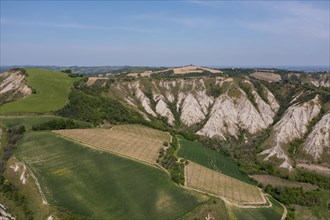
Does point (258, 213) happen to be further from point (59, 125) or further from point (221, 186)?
point (59, 125)

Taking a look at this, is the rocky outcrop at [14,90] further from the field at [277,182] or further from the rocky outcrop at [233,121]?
the field at [277,182]

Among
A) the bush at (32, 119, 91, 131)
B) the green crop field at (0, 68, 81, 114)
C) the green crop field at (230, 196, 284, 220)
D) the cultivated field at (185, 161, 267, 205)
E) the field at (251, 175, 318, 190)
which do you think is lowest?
the field at (251, 175, 318, 190)

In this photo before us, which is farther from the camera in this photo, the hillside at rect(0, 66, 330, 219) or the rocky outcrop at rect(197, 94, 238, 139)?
the rocky outcrop at rect(197, 94, 238, 139)

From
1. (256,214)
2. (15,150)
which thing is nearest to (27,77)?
(15,150)

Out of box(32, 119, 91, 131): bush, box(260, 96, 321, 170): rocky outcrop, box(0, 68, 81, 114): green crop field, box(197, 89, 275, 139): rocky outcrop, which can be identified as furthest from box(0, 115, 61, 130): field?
box(260, 96, 321, 170): rocky outcrop

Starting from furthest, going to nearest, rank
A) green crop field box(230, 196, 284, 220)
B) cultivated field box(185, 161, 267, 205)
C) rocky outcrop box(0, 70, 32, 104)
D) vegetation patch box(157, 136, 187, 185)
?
rocky outcrop box(0, 70, 32, 104), vegetation patch box(157, 136, 187, 185), cultivated field box(185, 161, 267, 205), green crop field box(230, 196, 284, 220)

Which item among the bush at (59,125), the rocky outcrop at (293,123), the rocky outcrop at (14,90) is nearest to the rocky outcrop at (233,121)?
the rocky outcrop at (293,123)

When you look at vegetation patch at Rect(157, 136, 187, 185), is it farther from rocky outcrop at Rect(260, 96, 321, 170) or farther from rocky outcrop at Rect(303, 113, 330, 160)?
rocky outcrop at Rect(303, 113, 330, 160)
